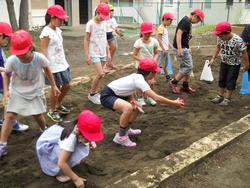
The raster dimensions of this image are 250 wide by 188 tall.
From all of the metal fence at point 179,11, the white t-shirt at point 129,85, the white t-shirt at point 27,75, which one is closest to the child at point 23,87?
the white t-shirt at point 27,75

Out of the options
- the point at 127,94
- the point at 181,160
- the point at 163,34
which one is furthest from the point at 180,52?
the point at 181,160

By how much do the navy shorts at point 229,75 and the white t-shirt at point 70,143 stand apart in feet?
12.1

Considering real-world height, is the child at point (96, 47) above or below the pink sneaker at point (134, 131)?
above

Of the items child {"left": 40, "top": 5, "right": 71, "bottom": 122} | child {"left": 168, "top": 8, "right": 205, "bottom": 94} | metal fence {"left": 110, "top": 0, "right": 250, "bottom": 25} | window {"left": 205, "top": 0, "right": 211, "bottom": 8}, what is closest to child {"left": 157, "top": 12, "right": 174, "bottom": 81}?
child {"left": 168, "top": 8, "right": 205, "bottom": 94}

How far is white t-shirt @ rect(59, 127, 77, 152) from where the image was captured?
9.92 feet

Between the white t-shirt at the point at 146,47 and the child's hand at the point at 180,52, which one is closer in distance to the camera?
the white t-shirt at the point at 146,47

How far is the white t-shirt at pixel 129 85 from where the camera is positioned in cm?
393

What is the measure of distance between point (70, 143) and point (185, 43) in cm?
403

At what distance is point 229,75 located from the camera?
5.92 metres

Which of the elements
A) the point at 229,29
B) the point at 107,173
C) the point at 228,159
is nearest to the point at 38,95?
the point at 107,173

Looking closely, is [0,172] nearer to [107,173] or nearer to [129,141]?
[107,173]

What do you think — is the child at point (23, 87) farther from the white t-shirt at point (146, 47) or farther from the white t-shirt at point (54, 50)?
the white t-shirt at point (146, 47)

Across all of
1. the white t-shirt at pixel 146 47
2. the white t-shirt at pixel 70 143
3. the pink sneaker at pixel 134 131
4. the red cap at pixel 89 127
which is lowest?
the pink sneaker at pixel 134 131

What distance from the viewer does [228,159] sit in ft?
13.1
